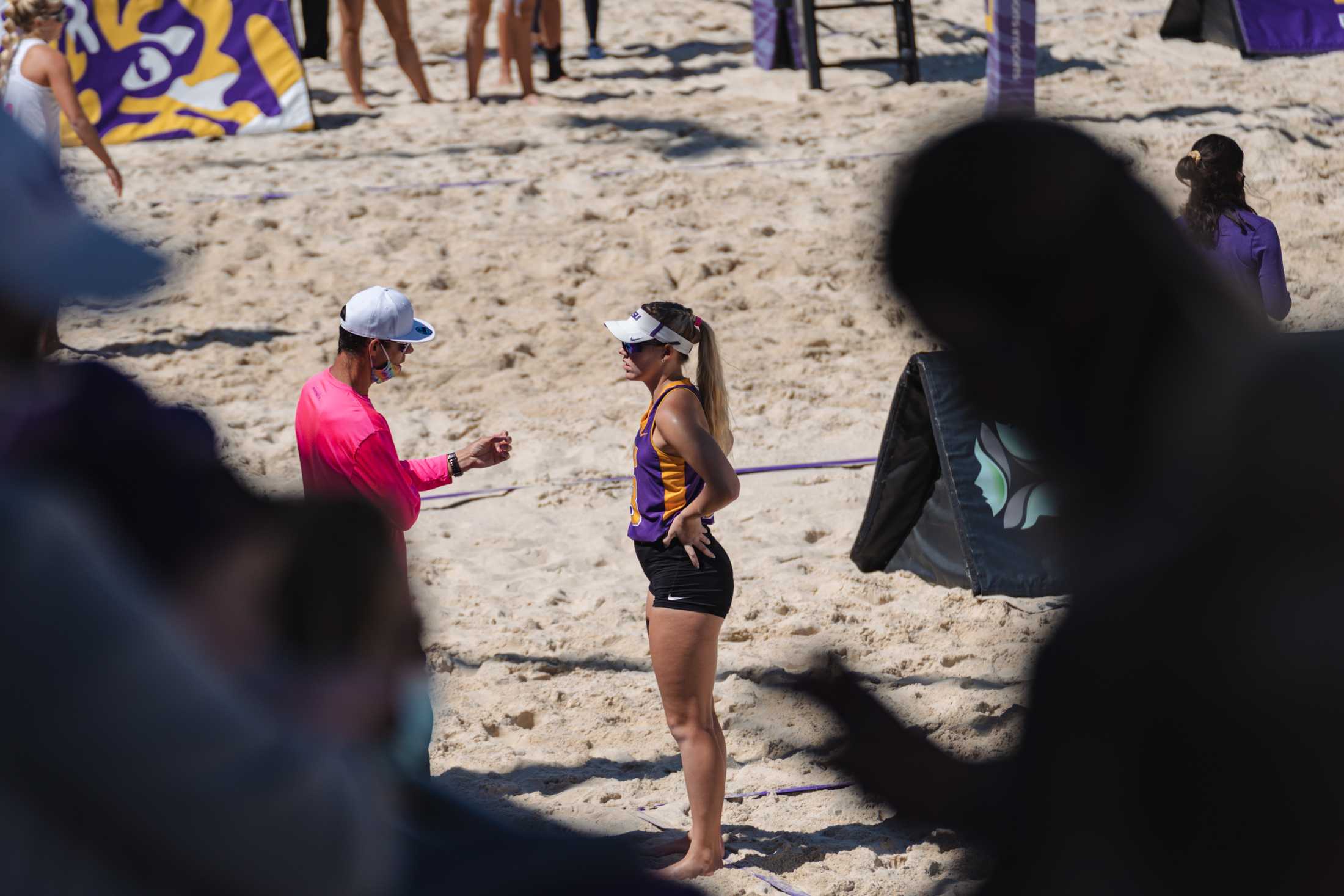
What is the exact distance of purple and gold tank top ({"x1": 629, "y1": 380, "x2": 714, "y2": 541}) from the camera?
131 inches

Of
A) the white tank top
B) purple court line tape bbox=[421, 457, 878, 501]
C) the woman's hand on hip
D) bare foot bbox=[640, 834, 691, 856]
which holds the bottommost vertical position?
purple court line tape bbox=[421, 457, 878, 501]

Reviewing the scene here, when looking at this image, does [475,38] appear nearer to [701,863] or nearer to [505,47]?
[505,47]

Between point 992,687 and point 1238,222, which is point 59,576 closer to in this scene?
point 992,687

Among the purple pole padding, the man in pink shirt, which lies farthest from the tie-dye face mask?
Result: the purple pole padding

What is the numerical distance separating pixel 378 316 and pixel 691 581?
1001 mm

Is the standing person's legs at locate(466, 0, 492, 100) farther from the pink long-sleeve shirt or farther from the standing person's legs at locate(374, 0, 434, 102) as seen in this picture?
the pink long-sleeve shirt

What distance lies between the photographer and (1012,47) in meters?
8.77

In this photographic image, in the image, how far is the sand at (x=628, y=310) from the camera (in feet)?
12.4

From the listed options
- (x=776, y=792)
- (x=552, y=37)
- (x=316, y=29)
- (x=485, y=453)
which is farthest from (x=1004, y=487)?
(x=316, y=29)

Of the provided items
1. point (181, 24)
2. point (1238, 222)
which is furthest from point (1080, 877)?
point (181, 24)

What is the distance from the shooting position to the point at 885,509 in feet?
16.0

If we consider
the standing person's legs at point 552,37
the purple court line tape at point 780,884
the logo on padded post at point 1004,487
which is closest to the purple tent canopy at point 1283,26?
the standing person's legs at point 552,37

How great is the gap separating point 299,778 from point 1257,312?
66 centimetres

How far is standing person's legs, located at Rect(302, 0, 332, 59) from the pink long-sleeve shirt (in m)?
9.88
